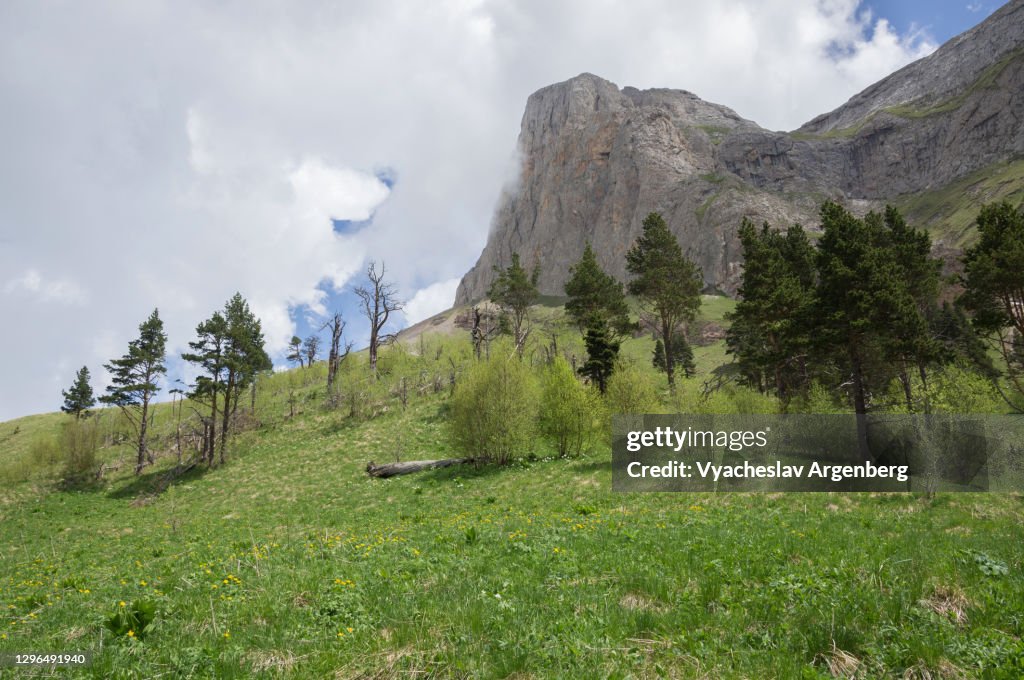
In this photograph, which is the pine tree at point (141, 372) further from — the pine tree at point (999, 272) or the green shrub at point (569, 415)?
the pine tree at point (999, 272)

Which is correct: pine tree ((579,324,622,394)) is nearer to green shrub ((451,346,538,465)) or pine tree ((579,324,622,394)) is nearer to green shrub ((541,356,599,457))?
green shrub ((541,356,599,457))

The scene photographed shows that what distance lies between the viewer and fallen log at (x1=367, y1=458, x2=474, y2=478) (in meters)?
30.0

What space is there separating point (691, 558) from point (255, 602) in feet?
24.4

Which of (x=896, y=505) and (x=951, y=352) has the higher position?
(x=951, y=352)

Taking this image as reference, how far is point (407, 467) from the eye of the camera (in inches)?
1195

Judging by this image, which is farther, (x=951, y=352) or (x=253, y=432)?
(x=253, y=432)

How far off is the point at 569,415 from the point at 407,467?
1173cm

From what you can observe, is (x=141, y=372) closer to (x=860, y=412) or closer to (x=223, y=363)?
(x=223, y=363)

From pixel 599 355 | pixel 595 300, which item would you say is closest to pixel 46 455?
pixel 599 355

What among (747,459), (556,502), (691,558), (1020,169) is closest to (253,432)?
(556,502)

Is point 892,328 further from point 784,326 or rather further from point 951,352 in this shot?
point 784,326

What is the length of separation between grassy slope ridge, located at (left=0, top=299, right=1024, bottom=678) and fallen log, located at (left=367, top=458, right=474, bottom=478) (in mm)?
12387

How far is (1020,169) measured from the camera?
152 metres

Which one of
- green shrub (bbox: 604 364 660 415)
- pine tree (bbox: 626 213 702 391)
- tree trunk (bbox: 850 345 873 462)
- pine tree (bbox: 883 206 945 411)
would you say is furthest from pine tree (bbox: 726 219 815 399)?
green shrub (bbox: 604 364 660 415)
